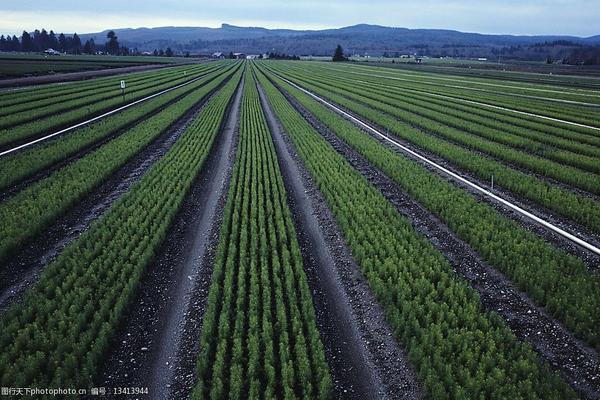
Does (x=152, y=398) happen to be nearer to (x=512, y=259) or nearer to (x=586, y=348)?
(x=586, y=348)

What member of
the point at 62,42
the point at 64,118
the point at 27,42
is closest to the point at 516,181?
the point at 64,118

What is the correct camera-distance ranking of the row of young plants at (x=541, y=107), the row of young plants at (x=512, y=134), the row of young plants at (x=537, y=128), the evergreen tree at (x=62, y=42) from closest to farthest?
1. the row of young plants at (x=512, y=134)
2. the row of young plants at (x=537, y=128)
3. the row of young plants at (x=541, y=107)
4. the evergreen tree at (x=62, y=42)

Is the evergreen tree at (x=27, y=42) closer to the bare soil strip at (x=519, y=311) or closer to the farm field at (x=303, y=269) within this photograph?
the farm field at (x=303, y=269)

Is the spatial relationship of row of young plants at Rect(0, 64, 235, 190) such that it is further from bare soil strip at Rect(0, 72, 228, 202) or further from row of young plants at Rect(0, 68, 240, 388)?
row of young plants at Rect(0, 68, 240, 388)

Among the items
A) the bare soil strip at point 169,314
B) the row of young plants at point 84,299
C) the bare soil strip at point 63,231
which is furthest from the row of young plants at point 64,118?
the bare soil strip at point 169,314

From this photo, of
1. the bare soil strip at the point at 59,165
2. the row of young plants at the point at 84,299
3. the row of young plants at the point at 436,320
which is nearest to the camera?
the row of young plants at the point at 436,320

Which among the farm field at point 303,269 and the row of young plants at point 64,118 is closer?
the farm field at point 303,269

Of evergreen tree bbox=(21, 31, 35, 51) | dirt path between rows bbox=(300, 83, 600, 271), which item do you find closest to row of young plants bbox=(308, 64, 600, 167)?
dirt path between rows bbox=(300, 83, 600, 271)
